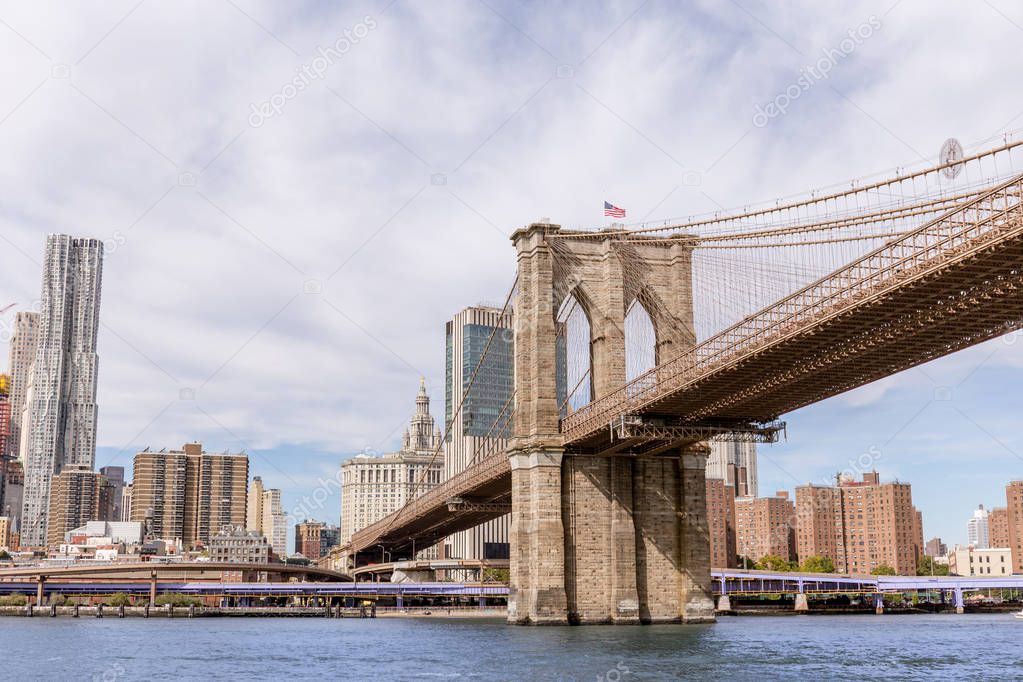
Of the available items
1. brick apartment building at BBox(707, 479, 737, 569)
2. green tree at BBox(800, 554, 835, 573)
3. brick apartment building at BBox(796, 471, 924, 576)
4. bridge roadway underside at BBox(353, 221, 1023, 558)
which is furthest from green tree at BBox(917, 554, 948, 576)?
bridge roadway underside at BBox(353, 221, 1023, 558)

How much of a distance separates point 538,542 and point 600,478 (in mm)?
4753

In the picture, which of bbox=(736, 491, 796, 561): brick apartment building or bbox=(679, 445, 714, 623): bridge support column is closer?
bbox=(679, 445, 714, 623): bridge support column

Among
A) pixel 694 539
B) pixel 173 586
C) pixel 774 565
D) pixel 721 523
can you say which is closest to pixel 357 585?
pixel 173 586

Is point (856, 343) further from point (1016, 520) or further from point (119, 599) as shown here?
point (1016, 520)

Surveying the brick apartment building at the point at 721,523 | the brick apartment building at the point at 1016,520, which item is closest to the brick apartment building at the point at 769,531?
the brick apartment building at the point at 721,523

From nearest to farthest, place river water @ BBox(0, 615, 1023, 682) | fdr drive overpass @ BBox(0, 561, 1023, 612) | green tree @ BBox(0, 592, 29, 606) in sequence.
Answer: river water @ BBox(0, 615, 1023, 682)
green tree @ BBox(0, 592, 29, 606)
fdr drive overpass @ BBox(0, 561, 1023, 612)

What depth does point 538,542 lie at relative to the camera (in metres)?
56.2

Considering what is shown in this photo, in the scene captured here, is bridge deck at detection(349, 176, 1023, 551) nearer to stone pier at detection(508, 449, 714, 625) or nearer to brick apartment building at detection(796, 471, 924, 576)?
stone pier at detection(508, 449, 714, 625)

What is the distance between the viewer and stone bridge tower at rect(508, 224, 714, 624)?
56656 mm

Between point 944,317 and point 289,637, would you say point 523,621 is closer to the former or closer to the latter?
point 289,637

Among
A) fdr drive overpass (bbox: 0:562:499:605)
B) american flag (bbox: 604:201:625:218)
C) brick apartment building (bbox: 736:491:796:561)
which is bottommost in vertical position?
fdr drive overpass (bbox: 0:562:499:605)

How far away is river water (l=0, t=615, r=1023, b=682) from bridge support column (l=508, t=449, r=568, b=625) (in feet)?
5.40

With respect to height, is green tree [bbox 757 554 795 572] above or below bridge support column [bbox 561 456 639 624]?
below

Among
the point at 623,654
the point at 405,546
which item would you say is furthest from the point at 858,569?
the point at 623,654
